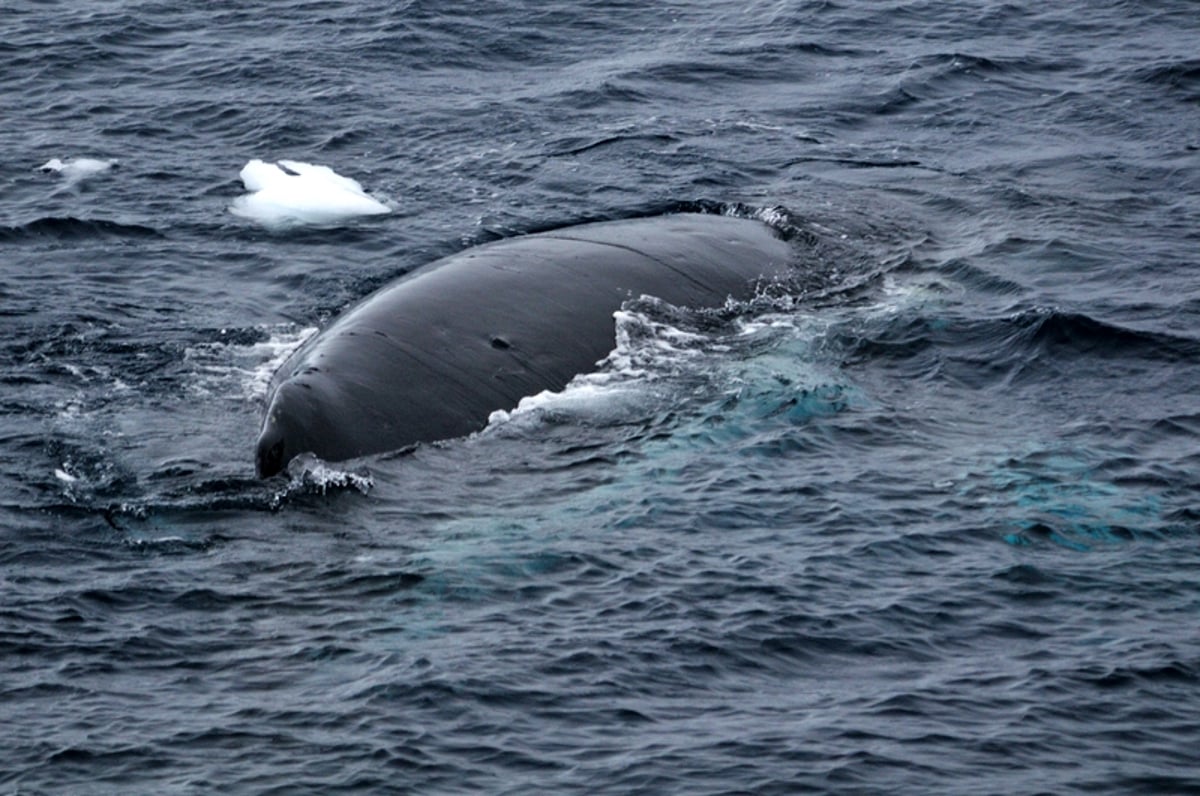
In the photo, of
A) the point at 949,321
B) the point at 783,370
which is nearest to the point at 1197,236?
the point at 949,321

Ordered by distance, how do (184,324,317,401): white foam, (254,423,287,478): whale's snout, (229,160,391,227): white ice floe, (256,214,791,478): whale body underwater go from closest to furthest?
(254,423,287,478): whale's snout → (256,214,791,478): whale body underwater → (184,324,317,401): white foam → (229,160,391,227): white ice floe

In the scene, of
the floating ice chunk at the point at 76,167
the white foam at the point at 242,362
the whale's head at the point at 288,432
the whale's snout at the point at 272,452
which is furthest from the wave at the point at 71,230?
the whale's snout at the point at 272,452

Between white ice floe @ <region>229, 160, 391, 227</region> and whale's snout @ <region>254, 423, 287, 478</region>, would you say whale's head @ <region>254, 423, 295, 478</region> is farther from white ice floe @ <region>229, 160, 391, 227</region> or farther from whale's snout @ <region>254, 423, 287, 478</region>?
white ice floe @ <region>229, 160, 391, 227</region>

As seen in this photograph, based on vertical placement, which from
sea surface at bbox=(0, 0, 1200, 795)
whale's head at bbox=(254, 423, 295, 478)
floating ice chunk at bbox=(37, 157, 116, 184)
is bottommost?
sea surface at bbox=(0, 0, 1200, 795)

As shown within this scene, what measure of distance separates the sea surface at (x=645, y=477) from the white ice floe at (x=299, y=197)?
0.42 meters

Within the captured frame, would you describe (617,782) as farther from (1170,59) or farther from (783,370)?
(1170,59)

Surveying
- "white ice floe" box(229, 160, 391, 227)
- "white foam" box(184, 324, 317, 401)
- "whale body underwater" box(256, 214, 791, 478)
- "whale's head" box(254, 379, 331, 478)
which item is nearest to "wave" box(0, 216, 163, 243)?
"white ice floe" box(229, 160, 391, 227)

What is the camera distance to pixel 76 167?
29500 millimetres

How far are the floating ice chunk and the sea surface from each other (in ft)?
0.98

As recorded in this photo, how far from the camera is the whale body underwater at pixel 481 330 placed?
1730 cm

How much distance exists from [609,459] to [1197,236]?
11322 mm

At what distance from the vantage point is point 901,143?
99.6 ft

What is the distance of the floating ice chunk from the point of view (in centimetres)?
2917

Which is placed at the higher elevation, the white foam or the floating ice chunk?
the floating ice chunk
